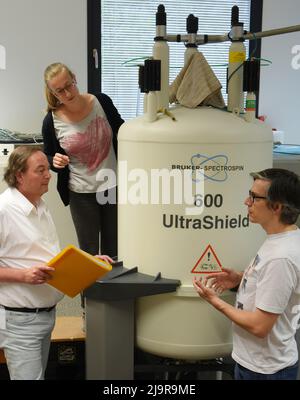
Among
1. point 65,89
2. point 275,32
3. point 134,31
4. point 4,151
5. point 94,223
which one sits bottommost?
point 94,223

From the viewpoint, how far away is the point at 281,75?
3438 millimetres

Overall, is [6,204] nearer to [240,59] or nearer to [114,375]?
[114,375]

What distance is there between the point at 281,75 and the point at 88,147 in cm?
196

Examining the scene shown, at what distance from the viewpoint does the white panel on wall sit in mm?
2908

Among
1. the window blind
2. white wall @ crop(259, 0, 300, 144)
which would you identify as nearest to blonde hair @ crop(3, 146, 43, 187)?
the window blind

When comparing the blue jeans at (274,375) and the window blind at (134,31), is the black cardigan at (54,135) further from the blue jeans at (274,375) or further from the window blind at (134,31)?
the window blind at (134,31)

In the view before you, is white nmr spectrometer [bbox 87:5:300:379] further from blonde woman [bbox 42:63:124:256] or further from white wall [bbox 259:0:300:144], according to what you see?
white wall [bbox 259:0:300:144]

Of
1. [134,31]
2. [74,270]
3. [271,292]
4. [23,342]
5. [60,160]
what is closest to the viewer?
[271,292]

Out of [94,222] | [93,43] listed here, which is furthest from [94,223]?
[93,43]

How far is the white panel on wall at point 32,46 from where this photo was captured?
9.54 ft

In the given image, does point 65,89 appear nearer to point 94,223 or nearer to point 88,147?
point 88,147

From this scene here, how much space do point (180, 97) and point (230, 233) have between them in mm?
439
